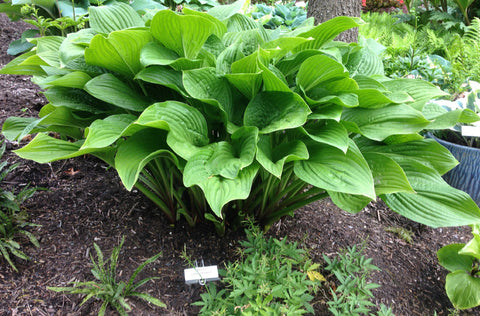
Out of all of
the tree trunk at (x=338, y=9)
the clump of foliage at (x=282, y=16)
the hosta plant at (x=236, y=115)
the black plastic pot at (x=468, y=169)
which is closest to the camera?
the hosta plant at (x=236, y=115)

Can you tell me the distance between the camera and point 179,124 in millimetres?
1304

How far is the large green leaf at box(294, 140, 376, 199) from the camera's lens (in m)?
1.19

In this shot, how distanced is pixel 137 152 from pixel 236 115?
0.47 meters

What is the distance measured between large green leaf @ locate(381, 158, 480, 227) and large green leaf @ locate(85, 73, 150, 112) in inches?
44.1

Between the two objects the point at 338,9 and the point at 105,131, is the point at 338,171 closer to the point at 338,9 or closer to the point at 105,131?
the point at 105,131

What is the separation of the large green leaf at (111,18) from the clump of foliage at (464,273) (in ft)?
6.14

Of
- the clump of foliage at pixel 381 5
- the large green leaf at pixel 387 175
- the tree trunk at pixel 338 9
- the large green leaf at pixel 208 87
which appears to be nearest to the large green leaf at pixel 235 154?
the large green leaf at pixel 208 87

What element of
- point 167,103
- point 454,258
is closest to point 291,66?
point 167,103

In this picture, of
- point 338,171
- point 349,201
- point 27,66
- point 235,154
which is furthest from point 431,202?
point 27,66

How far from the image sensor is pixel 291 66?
5.00ft

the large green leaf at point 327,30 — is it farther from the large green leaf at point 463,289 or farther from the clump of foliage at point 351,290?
the large green leaf at point 463,289

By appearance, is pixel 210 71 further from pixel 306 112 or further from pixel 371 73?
pixel 371 73

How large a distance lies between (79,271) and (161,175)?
58 cm

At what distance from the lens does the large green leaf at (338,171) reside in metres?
1.19
